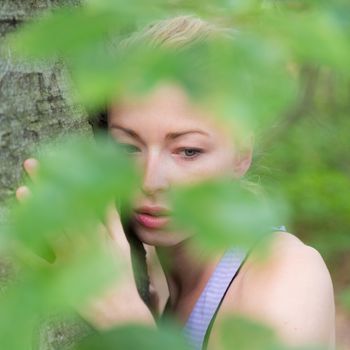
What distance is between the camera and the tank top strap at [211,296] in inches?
62.8

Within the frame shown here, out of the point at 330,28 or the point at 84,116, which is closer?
the point at 330,28

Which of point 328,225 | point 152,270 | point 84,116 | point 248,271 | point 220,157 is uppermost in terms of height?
point 84,116

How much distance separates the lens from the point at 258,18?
1.88 feet

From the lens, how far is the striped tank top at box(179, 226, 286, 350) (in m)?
1.59

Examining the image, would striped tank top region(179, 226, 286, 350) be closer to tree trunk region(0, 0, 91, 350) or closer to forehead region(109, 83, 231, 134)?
forehead region(109, 83, 231, 134)

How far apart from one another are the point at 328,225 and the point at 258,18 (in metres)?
5.23

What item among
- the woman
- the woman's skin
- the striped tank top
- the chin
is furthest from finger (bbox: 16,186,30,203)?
the striped tank top

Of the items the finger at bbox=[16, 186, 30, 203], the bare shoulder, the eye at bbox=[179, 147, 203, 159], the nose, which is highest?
the finger at bbox=[16, 186, 30, 203]

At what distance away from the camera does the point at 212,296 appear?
1654 mm

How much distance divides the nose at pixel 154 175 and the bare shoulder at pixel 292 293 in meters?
0.25

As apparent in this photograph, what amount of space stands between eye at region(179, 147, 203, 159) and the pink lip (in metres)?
0.12

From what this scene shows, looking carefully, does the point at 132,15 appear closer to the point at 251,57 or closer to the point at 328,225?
the point at 251,57

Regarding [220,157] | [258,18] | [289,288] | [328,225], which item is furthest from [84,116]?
[328,225]

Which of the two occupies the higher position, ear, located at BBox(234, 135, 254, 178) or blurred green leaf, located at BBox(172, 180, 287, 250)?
blurred green leaf, located at BBox(172, 180, 287, 250)
